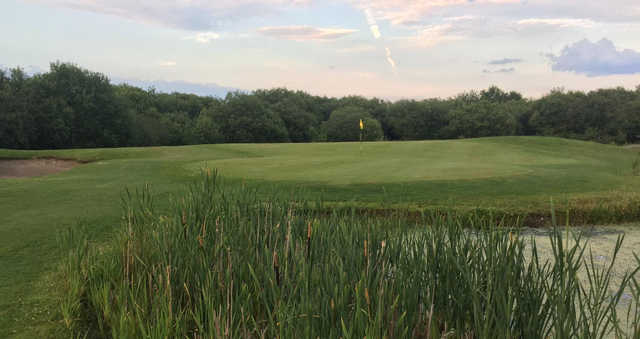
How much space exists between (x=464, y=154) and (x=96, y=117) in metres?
39.0

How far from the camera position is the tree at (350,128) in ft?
234

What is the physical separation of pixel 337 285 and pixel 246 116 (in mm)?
62413

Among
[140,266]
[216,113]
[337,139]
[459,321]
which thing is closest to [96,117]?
[216,113]

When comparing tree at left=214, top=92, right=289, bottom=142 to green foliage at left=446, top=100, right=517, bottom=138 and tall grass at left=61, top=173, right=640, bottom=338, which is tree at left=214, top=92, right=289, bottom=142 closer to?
green foliage at left=446, top=100, right=517, bottom=138

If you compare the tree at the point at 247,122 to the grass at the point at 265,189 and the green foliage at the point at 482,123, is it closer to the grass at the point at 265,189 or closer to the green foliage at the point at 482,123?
the green foliage at the point at 482,123

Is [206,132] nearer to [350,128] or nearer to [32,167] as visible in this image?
[350,128]

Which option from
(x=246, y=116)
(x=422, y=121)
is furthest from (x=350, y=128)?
(x=246, y=116)

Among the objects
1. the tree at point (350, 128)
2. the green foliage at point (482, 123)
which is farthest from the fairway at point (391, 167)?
the green foliage at point (482, 123)

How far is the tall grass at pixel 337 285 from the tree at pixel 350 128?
6587 cm

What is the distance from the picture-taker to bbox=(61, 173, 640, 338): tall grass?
3.06 metres

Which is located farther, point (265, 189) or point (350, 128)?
point (350, 128)

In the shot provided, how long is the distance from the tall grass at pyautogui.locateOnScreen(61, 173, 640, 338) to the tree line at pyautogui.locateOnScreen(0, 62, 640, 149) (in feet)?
146

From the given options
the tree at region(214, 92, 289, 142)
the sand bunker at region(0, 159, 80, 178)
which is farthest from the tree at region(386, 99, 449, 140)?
the sand bunker at region(0, 159, 80, 178)

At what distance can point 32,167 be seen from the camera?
22.8 metres
